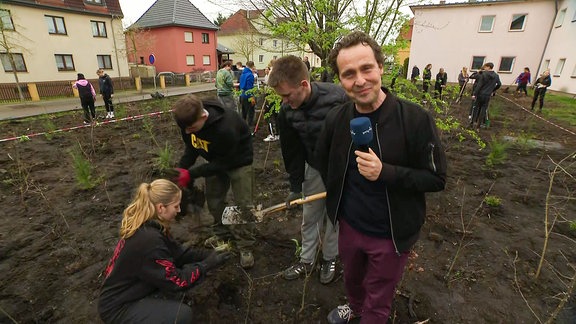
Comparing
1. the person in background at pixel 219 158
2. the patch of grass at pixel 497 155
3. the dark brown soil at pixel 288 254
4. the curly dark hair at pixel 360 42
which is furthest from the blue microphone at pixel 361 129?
the patch of grass at pixel 497 155

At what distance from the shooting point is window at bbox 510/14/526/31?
20125 millimetres

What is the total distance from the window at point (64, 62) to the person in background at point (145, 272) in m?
22.0

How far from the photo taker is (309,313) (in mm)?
2250

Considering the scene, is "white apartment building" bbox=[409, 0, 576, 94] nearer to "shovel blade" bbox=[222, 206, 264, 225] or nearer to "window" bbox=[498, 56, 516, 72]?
"window" bbox=[498, 56, 516, 72]

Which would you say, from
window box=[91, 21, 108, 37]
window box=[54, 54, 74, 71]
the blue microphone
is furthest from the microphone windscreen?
window box=[91, 21, 108, 37]

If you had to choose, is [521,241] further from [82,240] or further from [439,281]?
[82,240]

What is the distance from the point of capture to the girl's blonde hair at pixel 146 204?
67.5 inches

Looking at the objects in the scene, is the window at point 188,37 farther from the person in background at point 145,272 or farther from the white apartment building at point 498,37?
the person in background at point 145,272

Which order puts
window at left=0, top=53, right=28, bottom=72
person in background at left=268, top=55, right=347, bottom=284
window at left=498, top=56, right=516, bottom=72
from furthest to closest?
window at left=498, top=56, right=516, bottom=72 < window at left=0, top=53, right=28, bottom=72 < person in background at left=268, top=55, right=347, bottom=284

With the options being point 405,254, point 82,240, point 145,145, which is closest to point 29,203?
point 82,240

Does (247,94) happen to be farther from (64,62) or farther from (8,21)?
(64,62)

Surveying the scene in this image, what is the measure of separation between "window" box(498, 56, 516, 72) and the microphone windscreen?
25928 millimetres

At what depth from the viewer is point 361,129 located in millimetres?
1277

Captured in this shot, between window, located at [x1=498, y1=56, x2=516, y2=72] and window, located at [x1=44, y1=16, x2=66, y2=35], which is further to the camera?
window, located at [x1=498, y1=56, x2=516, y2=72]
